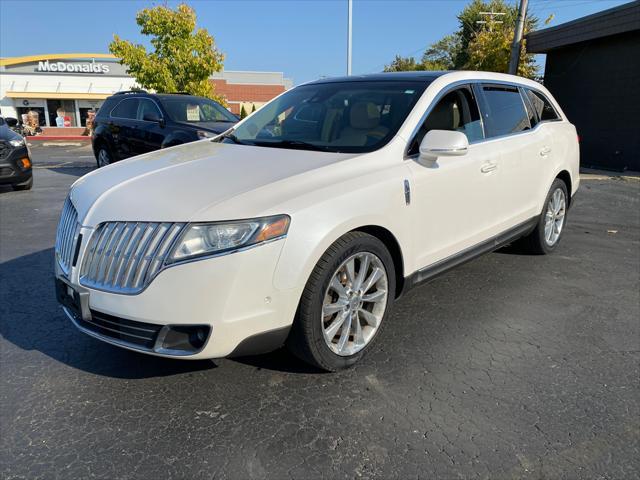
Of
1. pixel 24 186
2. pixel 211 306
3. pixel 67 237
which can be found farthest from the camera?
pixel 24 186

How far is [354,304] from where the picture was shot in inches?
116

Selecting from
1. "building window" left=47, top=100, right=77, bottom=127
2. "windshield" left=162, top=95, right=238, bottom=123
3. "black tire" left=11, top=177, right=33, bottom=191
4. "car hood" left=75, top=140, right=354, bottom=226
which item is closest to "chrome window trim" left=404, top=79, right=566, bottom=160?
"car hood" left=75, top=140, right=354, bottom=226

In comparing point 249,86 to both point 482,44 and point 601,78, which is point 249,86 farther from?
point 601,78

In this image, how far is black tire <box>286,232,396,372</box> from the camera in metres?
2.62

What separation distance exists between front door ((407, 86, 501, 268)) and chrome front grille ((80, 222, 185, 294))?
1582mm

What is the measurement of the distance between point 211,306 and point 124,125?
914 cm

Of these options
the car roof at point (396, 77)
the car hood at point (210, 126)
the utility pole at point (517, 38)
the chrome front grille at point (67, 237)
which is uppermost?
the utility pole at point (517, 38)

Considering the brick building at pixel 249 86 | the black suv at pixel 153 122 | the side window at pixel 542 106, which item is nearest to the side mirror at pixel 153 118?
A: the black suv at pixel 153 122

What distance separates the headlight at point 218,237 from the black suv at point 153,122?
6612mm

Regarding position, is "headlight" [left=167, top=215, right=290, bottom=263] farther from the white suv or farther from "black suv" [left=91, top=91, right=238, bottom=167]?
"black suv" [left=91, top=91, right=238, bottom=167]

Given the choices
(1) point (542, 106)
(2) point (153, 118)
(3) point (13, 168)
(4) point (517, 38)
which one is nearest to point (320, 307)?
(1) point (542, 106)

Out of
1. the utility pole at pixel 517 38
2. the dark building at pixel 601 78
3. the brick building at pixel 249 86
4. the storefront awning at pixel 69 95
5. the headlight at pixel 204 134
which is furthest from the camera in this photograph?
the brick building at pixel 249 86

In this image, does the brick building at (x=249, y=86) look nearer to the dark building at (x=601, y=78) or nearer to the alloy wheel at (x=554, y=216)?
the dark building at (x=601, y=78)

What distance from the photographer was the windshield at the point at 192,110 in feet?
31.6
